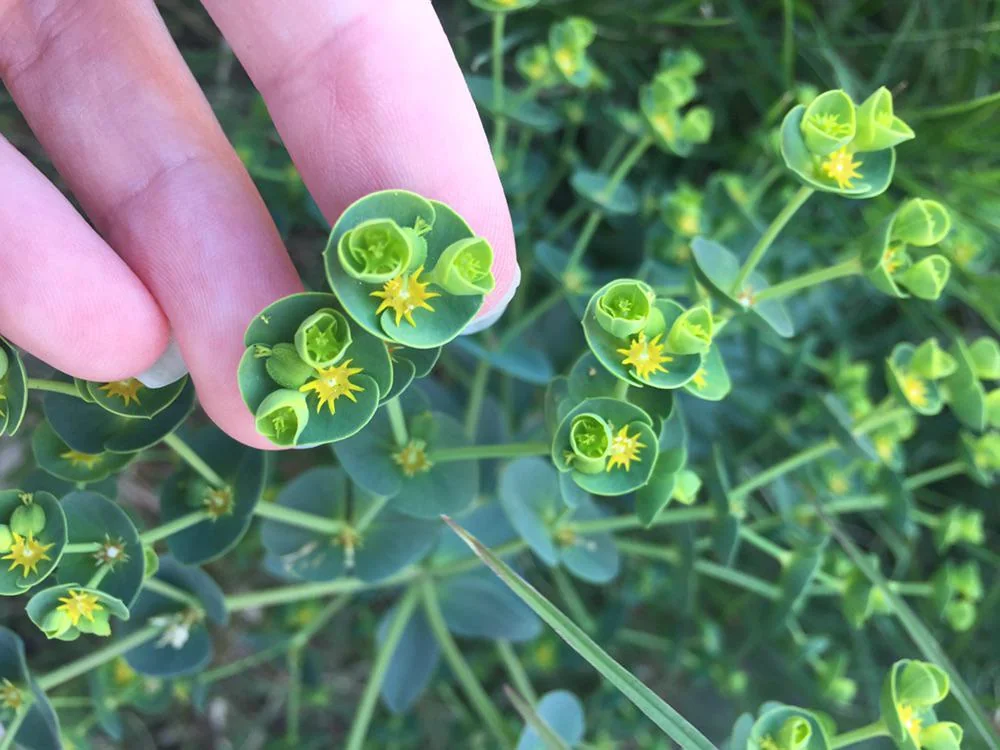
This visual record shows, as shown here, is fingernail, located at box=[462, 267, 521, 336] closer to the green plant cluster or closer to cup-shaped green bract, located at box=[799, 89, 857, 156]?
the green plant cluster

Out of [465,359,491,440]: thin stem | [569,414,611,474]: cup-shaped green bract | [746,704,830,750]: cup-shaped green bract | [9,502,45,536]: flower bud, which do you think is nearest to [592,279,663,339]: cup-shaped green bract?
[569,414,611,474]: cup-shaped green bract

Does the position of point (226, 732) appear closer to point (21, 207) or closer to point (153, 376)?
point (153, 376)

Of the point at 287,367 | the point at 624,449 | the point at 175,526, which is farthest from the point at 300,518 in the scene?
the point at 624,449

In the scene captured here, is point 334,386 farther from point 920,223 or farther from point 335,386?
point 920,223

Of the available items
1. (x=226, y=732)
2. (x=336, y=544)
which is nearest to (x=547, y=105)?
(x=336, y=544)

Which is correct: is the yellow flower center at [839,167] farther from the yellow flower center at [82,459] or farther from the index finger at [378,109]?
the yellow flower center at [82,459]
